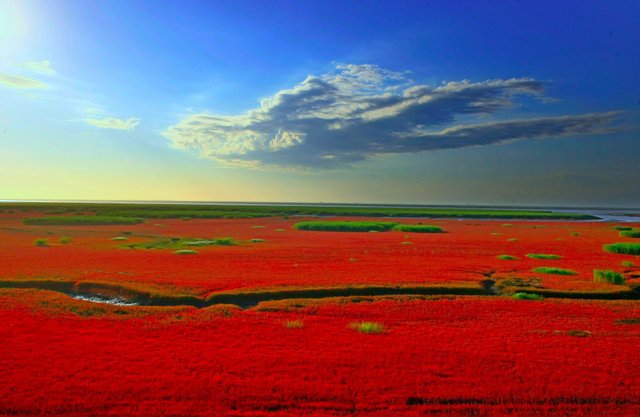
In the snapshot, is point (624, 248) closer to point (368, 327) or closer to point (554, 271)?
point (554, 271)

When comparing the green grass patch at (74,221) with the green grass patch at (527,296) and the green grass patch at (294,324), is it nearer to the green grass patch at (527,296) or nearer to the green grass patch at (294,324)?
the green grass patch at (294,324)

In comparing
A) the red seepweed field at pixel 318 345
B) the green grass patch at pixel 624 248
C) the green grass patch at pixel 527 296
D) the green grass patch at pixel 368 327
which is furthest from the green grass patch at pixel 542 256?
the green grass patch at pixel 368 327

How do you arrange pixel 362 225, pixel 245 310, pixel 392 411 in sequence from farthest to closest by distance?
1. pixel 362 225
2. pixel 245 310
3. pixel 392 411

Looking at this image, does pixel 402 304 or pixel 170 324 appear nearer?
pixel 170 324

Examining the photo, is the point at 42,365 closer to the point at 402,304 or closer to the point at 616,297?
the point at 402,304

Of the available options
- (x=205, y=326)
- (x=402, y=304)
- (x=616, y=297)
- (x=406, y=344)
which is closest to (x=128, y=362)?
(x=205, y=326)

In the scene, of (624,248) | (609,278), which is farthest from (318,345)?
(624,248)
